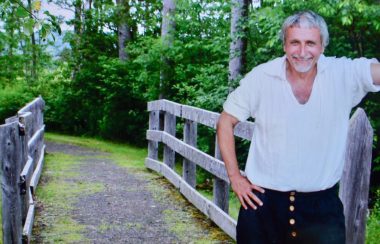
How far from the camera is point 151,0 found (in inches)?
786

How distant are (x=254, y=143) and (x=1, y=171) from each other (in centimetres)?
255

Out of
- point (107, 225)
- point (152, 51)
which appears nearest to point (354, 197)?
point (107, 225)

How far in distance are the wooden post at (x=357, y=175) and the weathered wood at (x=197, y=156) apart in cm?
219

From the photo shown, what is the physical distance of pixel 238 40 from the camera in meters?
10.1

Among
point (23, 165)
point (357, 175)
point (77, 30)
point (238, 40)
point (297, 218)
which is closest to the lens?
point (297, 218)

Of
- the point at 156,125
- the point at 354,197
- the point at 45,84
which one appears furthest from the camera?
the point at 45,84

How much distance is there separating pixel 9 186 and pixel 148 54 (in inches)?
383

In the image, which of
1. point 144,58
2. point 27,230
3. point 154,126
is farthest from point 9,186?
point 144,58

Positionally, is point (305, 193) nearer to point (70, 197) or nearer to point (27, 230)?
point (27, 230)

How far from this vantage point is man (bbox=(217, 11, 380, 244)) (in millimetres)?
2908

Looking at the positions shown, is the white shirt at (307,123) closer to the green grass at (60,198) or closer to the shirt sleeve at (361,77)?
the shirt sleeve at (361,77)

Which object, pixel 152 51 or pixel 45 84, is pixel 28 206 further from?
pixel 45 84

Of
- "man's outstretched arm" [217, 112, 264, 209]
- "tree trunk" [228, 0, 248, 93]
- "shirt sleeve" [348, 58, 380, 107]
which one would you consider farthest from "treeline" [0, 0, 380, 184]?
"shirt sleeve" [348, 58, 380, 107]

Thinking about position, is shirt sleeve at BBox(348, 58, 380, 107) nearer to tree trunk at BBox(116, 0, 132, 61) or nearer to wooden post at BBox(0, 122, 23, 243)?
wooden post at BBox(0, 122, 23, 243)
